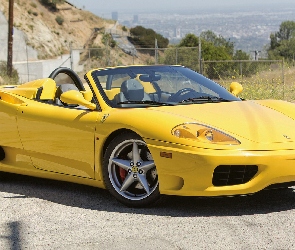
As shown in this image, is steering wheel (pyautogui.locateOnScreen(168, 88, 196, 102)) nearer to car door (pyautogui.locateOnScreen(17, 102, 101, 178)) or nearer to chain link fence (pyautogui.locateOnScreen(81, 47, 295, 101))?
car door (pyautogui.locateOnScreen(17, 102, 101, 178))

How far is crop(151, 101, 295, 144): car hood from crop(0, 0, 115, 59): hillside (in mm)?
71505

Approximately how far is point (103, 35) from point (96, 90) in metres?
90.8

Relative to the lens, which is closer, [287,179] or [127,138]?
[287,179]

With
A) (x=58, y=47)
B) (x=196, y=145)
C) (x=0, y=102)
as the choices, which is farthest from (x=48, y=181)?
(x=58, y=47)

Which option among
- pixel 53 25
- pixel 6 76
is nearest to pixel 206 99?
pixel 6 76

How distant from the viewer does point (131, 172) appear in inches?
232

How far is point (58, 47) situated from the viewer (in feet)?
281

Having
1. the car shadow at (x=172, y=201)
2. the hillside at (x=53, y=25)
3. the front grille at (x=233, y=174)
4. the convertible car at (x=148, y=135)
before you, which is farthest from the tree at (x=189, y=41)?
the front grille at (x=233, y=174)

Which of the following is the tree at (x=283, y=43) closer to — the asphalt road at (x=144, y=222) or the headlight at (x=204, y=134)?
the asphalt road at (x=144, y=222)

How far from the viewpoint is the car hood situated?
5625mm

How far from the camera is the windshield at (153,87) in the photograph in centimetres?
648

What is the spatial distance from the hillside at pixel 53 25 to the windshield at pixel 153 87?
231 feet

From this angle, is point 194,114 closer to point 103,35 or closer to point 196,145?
point 196,145

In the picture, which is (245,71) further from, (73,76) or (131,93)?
(131,93)
